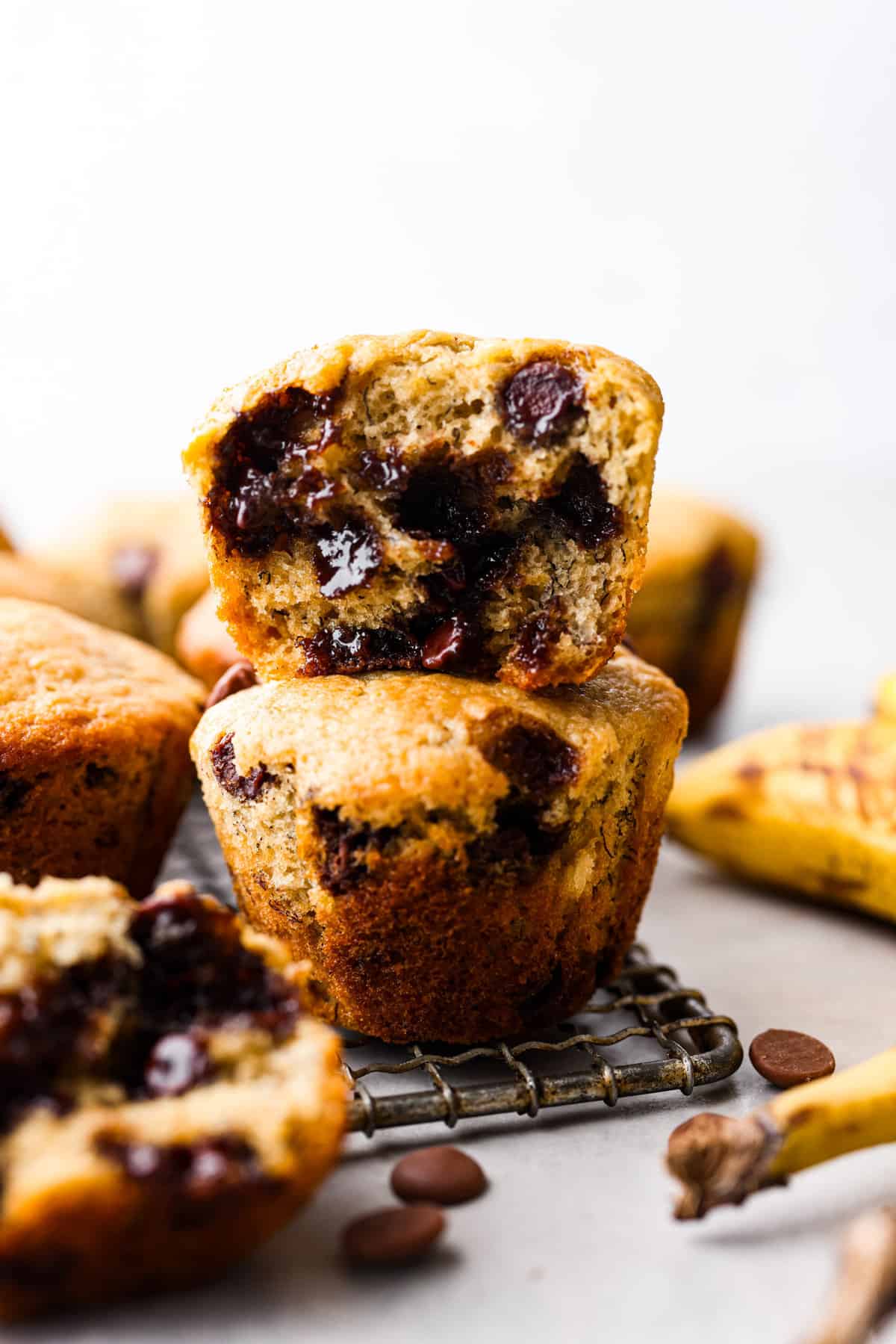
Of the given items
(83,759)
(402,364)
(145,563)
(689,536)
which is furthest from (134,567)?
(402,364)

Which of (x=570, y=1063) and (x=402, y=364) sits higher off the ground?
(x=402, y=364)

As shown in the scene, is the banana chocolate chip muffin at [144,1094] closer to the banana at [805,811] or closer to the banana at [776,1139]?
the banana at [776,1139]

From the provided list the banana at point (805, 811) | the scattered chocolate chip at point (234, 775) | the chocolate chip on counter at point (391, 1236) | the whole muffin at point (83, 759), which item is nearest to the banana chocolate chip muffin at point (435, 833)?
the scattered chocolate chip at point (234, 775)

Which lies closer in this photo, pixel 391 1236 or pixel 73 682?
pixel 391 1236

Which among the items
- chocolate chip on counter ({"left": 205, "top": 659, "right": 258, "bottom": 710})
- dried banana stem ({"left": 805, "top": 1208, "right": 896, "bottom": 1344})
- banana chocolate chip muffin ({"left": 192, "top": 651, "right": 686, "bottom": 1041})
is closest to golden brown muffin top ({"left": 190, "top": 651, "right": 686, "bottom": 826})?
banana chocolate chip muffin ({"left": 192, "top": 651, "right": 686, "bottom": 1041})

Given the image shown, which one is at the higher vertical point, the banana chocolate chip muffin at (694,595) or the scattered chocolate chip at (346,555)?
the scattered chocolate chip at (346,555)

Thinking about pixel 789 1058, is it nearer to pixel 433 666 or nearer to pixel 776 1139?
pixel 776 1139
